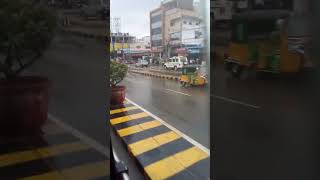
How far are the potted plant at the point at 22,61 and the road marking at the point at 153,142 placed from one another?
86cm

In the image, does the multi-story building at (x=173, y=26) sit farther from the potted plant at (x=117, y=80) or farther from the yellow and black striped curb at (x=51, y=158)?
the yellow and black striped curb at (x=51, y=158)

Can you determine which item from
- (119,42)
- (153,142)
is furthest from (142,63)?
(153,142)

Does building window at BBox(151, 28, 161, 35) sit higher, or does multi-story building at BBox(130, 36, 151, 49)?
building window at BBox(151, 28, 161, 35)

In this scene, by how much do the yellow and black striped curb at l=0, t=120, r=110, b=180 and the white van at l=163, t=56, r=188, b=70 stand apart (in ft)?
2.65

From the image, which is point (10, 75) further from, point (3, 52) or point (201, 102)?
point (201, 102)

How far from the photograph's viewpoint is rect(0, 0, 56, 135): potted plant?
2.11 m

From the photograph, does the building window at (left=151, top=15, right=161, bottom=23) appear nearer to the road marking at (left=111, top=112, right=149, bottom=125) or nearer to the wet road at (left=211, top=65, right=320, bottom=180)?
the wet road at (left=211, top=65, right=320, bottom=180)

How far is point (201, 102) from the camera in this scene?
108 inches

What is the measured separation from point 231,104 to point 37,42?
1.32 m

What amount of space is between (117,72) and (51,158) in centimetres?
74

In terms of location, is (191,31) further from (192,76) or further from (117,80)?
(117,80)

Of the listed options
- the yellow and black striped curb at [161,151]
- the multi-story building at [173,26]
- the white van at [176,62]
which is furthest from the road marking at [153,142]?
the multi-story building at [173,26]

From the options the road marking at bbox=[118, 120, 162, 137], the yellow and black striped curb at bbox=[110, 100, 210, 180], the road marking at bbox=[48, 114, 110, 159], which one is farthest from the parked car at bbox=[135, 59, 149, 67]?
the road marking at bbox=[48, 114, 110, 159]

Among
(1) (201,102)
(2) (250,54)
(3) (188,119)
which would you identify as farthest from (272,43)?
(3) (188,119)
